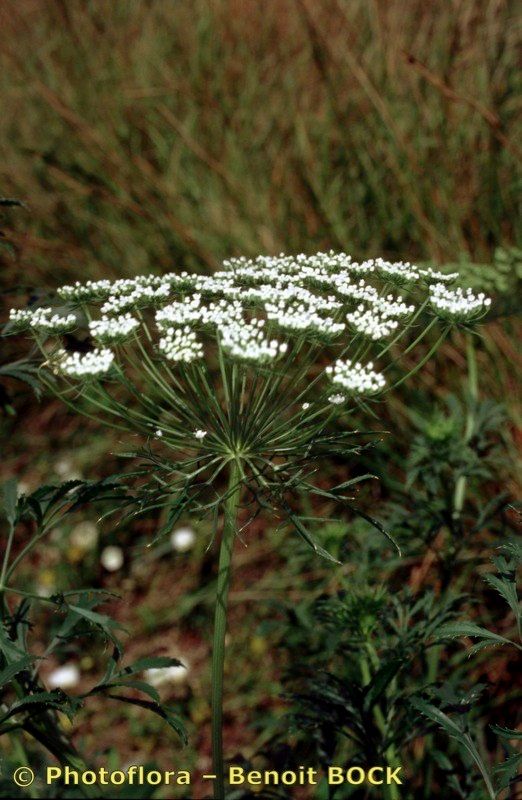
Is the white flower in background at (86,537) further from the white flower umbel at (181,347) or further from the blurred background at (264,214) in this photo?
the white flower umbel at (181,347)

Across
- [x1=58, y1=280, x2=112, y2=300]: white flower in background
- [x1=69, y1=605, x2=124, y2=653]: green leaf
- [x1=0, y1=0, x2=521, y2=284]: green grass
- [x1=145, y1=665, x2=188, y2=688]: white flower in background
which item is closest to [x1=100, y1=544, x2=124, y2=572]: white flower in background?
[x1=145, y1=665, x2=188, y2=688]: white flower in background

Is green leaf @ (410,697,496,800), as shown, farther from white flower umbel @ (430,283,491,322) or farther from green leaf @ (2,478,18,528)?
green leaf @ (2,478,18,528)

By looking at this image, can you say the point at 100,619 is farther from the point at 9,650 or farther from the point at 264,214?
the point at 264,214

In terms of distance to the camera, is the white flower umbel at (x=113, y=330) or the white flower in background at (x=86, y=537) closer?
the white flower umbel at (x=113, y=330)

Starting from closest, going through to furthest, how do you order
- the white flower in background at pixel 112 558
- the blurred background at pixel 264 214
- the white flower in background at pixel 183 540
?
the blurred background at pixel 264 214 → the white flower in background at pixel 183 540 → the white flower in background at pixel 112 558

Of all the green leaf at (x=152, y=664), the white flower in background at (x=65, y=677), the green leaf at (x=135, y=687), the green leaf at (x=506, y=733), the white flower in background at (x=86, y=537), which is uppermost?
the white flower in background at (x=86, y=537)

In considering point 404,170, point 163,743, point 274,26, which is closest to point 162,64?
point 274,26

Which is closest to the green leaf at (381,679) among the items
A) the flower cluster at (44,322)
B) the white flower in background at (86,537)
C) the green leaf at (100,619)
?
the green leaf at (100,619)
